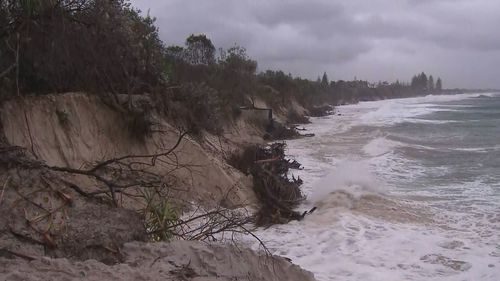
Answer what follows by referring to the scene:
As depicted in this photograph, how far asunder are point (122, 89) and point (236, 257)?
708 cm

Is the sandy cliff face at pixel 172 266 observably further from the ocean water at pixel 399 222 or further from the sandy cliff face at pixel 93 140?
the sandy cliff face at pixel 93 140

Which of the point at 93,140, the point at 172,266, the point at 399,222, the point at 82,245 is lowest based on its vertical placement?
the point at 399,222

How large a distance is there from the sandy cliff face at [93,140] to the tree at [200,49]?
99.2 ft

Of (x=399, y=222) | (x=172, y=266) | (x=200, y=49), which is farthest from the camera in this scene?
(x=200, y=49)

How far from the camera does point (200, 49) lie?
44.2 metres

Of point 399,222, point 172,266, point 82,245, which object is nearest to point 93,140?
point 82,245

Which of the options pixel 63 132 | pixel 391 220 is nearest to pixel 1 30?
pixel 63 132

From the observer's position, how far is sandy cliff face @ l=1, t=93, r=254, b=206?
926 cm

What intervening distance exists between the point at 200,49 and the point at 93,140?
34.4 meters

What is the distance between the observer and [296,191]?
13633 millimetres

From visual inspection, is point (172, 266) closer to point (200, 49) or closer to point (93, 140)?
point (93, 140)

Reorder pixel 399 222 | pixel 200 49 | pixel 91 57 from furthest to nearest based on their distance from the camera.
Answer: pixel 200 49, pixel 399 222, pixel 91 57

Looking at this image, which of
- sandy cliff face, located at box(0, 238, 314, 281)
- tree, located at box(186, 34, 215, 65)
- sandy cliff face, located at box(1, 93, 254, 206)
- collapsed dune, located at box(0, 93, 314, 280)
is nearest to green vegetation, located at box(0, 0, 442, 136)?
sandy cliff face, located at box(1, 93, 254, 206)

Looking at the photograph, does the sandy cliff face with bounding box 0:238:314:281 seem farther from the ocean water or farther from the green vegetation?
the green vegetation
